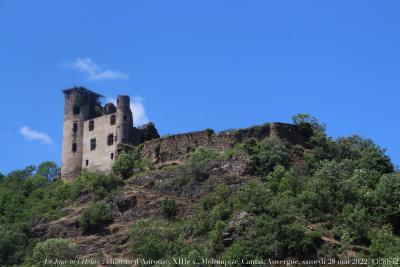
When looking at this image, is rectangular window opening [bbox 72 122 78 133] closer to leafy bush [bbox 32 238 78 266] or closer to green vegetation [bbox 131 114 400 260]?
green vegetation [bbox 131 114 400 260]

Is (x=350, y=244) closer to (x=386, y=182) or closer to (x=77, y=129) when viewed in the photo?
(x=386, y=182)

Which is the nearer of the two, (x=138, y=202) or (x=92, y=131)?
(x=138, y=202)

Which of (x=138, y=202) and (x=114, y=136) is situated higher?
(x=114, y=136)

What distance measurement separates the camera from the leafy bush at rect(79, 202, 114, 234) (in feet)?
197

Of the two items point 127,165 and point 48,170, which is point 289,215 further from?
point 48,170

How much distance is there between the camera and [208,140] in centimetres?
6994

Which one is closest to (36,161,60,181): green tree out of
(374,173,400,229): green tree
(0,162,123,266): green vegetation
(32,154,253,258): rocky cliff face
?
(0,162,123,266): green vegetation

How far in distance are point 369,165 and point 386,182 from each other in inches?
295

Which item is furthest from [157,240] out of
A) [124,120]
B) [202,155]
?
[124,120]

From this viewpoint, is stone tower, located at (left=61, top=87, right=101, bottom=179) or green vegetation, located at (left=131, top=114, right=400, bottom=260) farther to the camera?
stone tower, located at (left=61, top=87, right=101, bottom=179)

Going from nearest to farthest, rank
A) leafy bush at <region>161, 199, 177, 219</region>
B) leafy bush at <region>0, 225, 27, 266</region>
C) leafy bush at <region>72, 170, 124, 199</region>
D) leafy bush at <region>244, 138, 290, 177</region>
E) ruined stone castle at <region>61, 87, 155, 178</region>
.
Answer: leafy bush at <region>0, 225, 27, 266</region> < leafy bush at <region>161, 199, 177, 219</region> < leafy bush at <region>244, 138, 290, 177</region> < leafy bush at <region>72, 170, 124, 199</region> < ruined stone castle at <region>61, 87, 155, 178</region>

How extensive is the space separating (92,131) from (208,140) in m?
14.0

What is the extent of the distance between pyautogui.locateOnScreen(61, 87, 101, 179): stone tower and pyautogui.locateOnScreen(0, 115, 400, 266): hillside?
649cm

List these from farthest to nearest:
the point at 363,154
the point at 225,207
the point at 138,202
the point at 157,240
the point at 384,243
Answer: the point at 363,154 → the point at 138,202 → the point at 225,207 → the point at 157,240 → the point at 384,243
